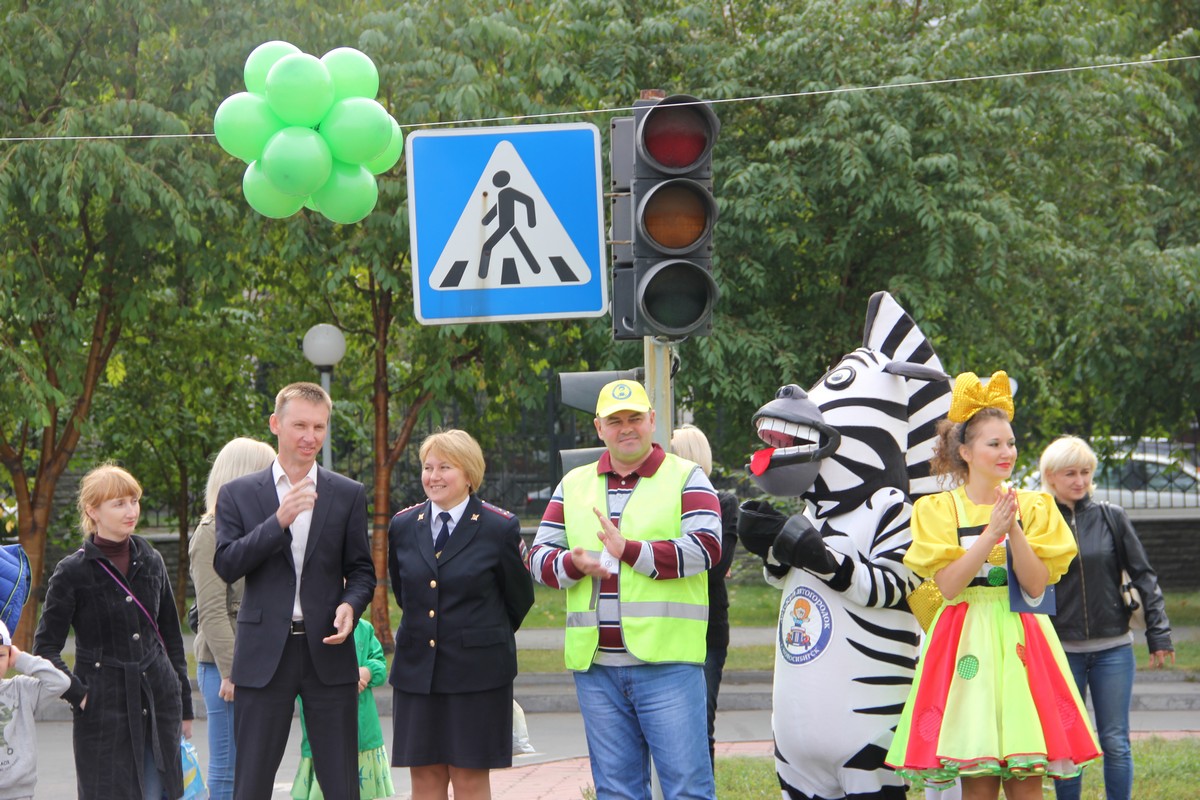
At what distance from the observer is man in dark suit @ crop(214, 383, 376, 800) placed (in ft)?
19.6

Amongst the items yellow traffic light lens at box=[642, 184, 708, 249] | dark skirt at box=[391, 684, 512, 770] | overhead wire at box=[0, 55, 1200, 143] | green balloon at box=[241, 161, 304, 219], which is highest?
overhead wire at box=[0, 55, 1200, 143]

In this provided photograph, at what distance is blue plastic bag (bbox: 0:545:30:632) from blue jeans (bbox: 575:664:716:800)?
232 centimetres

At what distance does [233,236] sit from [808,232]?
4955mm

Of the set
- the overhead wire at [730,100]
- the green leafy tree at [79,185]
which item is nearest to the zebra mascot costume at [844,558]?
the overhead wire at [730,100]

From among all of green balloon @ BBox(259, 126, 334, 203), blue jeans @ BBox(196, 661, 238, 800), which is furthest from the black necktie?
green balloon @ BBox(259, 126, 334, 203)

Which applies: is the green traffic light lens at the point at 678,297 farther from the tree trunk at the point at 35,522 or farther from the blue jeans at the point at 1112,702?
the tree trunk at the point at 35,522

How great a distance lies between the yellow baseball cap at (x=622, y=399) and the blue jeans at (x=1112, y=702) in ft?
8.65

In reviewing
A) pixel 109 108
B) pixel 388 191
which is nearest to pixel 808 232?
pixel 388 191

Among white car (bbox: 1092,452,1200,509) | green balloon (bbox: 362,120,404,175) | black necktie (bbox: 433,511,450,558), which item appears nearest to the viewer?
black necktie (bbox: 433,511,450,558)

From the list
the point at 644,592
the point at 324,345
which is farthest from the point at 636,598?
the point at 324,345

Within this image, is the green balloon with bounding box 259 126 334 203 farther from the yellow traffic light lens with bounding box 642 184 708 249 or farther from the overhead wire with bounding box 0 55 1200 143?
the overhead wire with bounding box 0 55 1200 143

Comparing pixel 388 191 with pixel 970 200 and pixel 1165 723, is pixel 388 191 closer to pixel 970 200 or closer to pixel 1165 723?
pixel 970 200

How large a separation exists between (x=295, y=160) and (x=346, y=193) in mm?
587

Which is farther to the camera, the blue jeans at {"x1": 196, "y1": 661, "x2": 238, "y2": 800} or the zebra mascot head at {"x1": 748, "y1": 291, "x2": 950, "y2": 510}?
the blue jeans at {"x1": 196, "y1": 661, "x2": 238, "y2": 800}
